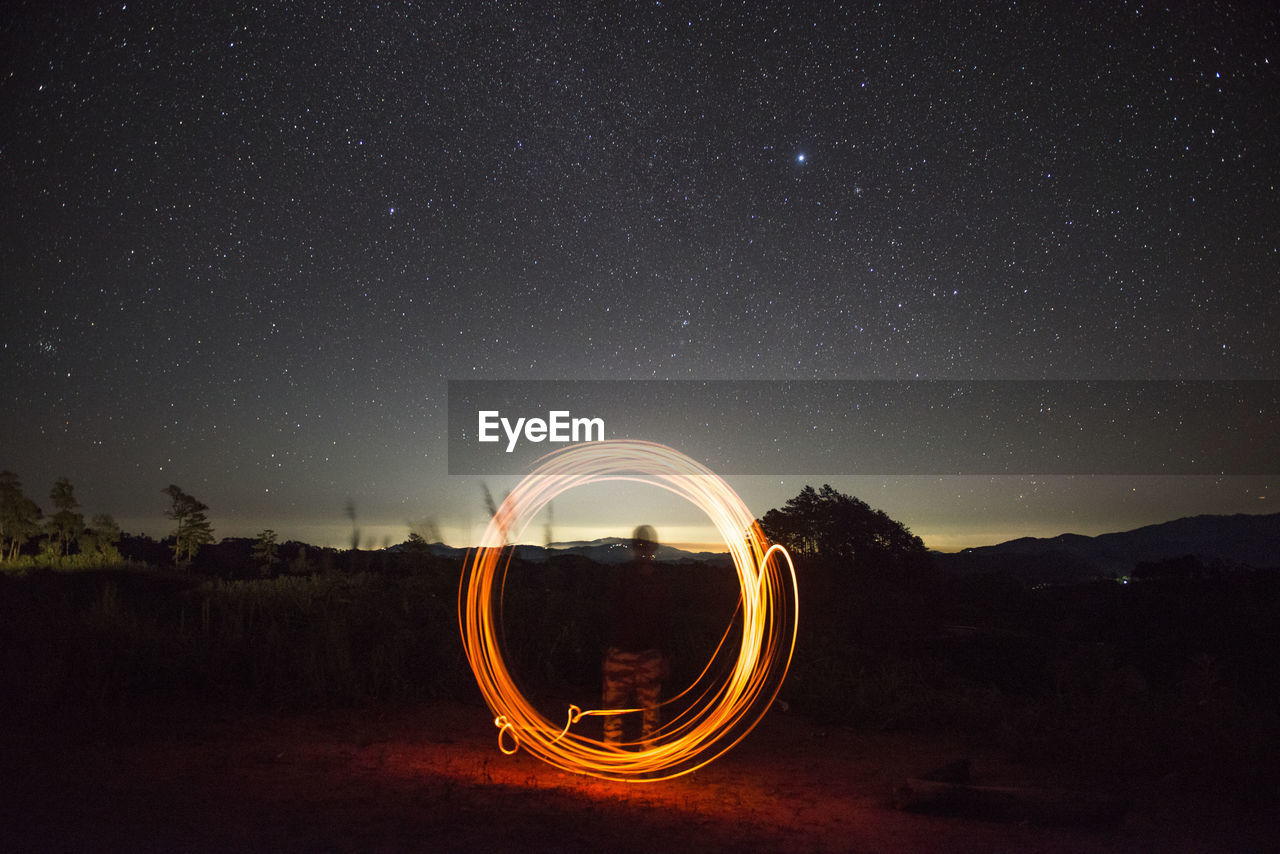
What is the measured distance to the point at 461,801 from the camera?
228 inches

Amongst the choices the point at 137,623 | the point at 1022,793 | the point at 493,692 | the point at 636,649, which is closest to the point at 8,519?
the point at 137,623

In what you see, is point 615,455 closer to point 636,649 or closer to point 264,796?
point 636,649

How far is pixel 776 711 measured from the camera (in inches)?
381

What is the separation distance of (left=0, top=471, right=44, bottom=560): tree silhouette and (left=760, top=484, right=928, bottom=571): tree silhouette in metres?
21.9

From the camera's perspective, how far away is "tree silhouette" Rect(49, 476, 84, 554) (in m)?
25.2

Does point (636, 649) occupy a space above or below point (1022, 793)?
above

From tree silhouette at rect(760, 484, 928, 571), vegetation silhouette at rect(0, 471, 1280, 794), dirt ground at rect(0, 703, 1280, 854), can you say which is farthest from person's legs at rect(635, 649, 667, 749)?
tree silhouette at rect(760, 484, 928, 571)

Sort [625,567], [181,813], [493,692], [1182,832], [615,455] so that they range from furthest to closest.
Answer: [615,455]
[493,692]
[625,567]
[1182,832]
[181,813]

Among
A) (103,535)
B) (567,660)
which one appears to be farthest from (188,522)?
(567,660)

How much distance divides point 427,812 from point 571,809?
93cm

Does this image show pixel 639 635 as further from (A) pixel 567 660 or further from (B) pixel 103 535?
(B) pixel 103 535

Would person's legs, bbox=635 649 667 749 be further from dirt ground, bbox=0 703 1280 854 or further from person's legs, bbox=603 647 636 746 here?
dirt ground, bbox=0 703 1280 854

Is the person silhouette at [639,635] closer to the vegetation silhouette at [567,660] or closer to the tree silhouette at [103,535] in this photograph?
the vegetation silhouette at [567,660]

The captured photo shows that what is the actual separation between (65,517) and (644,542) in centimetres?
→ 2489
